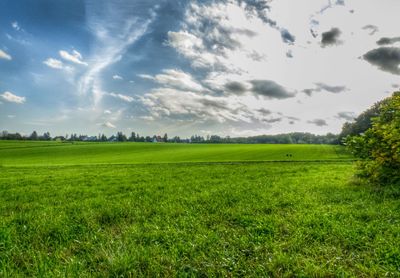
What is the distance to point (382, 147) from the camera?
10625mm

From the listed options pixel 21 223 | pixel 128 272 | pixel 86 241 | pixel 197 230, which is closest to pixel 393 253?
pixel 197 230

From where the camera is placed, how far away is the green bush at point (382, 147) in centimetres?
1010

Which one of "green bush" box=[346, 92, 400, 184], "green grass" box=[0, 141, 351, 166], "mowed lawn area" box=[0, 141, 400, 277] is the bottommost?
"green grass" box=[0, 141, 351, 166]

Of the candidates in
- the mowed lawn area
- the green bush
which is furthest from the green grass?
the mowed lawn area

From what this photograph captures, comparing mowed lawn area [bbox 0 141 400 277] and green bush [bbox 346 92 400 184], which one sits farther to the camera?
green bush [bbox 346 92 400 184]

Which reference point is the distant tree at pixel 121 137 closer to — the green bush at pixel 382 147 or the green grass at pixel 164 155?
the green grass at pixel 164 155

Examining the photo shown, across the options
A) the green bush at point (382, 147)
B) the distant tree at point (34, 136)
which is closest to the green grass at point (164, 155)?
the green bush at point (382, 147)

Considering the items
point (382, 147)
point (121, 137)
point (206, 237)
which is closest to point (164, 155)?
point (382, 147)

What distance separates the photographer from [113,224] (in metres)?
6.39

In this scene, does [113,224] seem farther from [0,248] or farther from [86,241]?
[0,248]

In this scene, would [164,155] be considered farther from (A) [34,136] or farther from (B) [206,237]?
(A) [34,136]

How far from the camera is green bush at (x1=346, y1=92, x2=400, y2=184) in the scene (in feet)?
33.1

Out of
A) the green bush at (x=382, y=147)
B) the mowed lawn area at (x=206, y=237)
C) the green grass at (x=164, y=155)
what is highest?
the green bush at (x=382, y=147)

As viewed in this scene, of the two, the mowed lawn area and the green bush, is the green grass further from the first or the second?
the mowed lawn area
